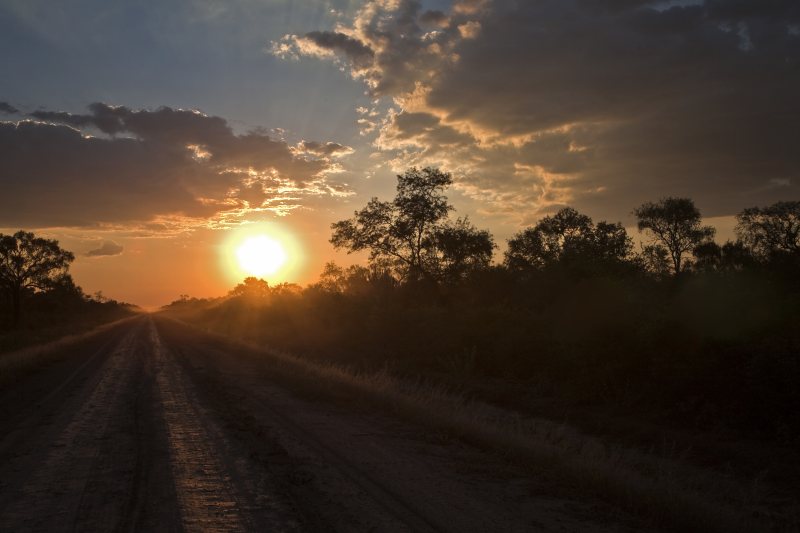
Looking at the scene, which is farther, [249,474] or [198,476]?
[249,474]

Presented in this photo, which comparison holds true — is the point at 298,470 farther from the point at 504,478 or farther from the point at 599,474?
the point at 599,474

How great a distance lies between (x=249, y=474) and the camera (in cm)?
762

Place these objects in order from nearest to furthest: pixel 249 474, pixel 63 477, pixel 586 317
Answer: pixel 63 477
pixel 249 474
pixel 586 317

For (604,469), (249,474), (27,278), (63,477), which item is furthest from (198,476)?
(27,278)

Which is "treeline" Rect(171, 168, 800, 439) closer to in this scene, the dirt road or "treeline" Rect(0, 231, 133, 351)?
the dirt road

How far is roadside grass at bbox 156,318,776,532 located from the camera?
6723 mm

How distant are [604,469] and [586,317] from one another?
39.7 ft

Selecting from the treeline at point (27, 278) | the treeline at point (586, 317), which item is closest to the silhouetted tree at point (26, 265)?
the treeline at point (27, 278)

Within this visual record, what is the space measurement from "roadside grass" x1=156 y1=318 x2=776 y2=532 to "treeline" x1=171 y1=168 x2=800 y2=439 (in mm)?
2682

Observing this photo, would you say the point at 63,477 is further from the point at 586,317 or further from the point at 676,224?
the point at 676,224

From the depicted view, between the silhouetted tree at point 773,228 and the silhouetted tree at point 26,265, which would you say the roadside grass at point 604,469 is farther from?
the silhouetted tree at point 26,265

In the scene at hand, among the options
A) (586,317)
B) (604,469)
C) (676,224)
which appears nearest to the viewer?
(604,469)

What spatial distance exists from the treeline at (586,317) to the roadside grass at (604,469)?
2.68 meters

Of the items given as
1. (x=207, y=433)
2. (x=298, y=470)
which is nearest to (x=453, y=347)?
(x=207, y=433)
